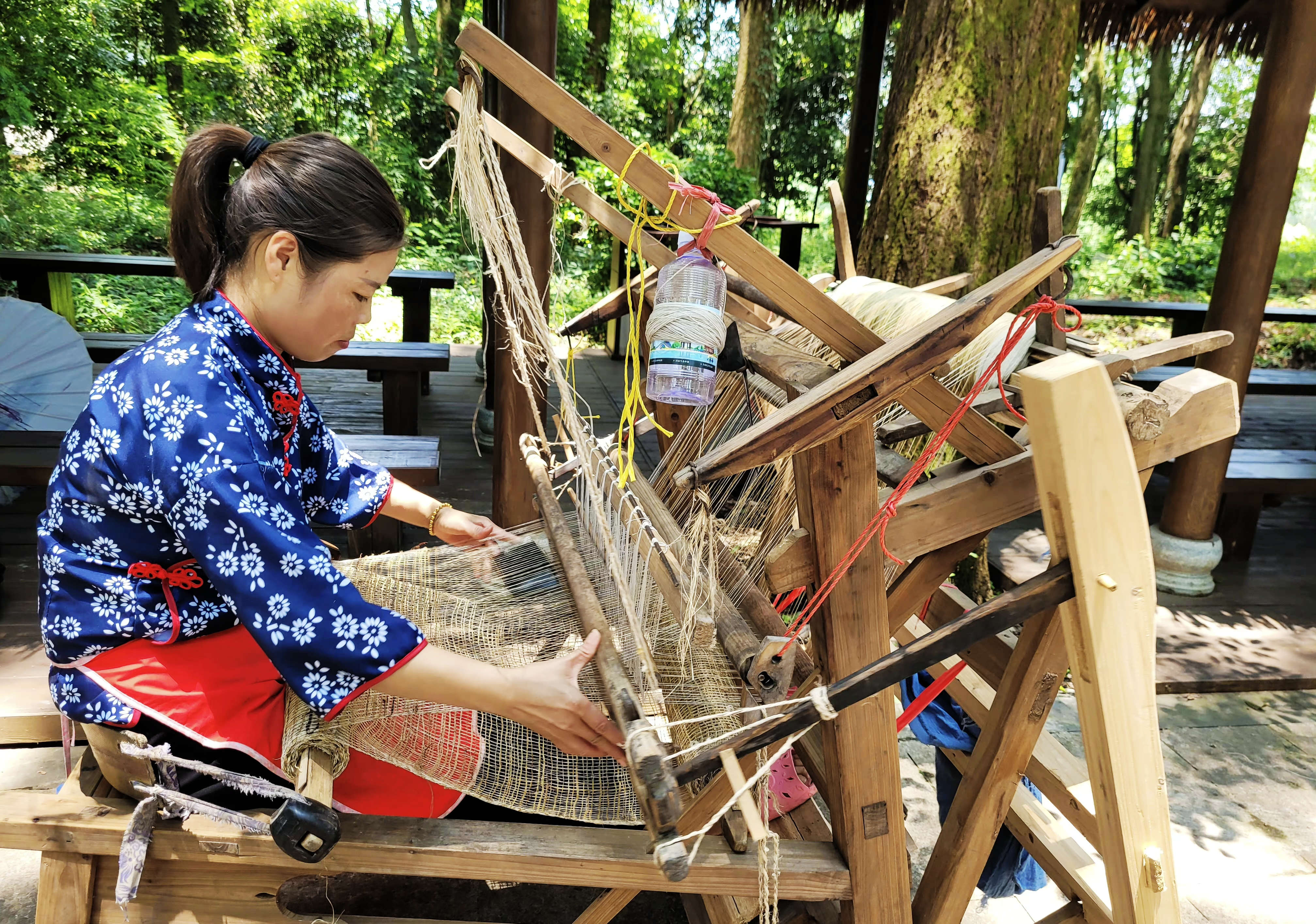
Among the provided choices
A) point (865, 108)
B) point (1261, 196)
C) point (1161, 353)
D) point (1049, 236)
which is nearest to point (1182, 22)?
point (865, 108)

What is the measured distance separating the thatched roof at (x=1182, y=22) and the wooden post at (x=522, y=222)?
371 cm

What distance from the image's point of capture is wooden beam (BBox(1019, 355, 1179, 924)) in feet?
3.26

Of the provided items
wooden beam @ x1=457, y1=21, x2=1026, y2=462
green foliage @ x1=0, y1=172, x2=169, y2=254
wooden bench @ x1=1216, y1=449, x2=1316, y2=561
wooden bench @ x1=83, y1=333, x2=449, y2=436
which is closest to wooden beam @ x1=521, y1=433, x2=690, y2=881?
wooden beam @ x1=457, y1=21, x2=1026, y2=462

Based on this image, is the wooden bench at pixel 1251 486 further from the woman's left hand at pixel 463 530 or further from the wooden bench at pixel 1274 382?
the woman's left hand at pixel 463 530

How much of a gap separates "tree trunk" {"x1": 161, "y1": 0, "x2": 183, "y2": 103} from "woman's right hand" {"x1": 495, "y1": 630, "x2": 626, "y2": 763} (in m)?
12.2

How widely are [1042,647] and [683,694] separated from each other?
608mm

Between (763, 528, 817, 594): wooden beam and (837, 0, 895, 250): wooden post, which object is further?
(837, 0, 895, 250): wooden post

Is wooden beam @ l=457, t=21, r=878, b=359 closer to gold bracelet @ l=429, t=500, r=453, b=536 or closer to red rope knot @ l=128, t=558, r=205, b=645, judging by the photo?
red rope knot @ l=128, t=558, r=205, b=645

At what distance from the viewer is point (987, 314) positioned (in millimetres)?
1070

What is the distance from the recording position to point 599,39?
1082 centimetres

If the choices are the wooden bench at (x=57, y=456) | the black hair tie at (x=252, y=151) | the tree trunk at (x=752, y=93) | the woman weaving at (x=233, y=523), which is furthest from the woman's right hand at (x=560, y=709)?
the tree trunk at (x=752, y=93)

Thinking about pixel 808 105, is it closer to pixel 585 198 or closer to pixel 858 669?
pixel 585 198

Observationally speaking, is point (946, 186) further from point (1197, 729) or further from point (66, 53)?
point (66, 53)

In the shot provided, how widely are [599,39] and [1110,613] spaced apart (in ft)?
37.1
